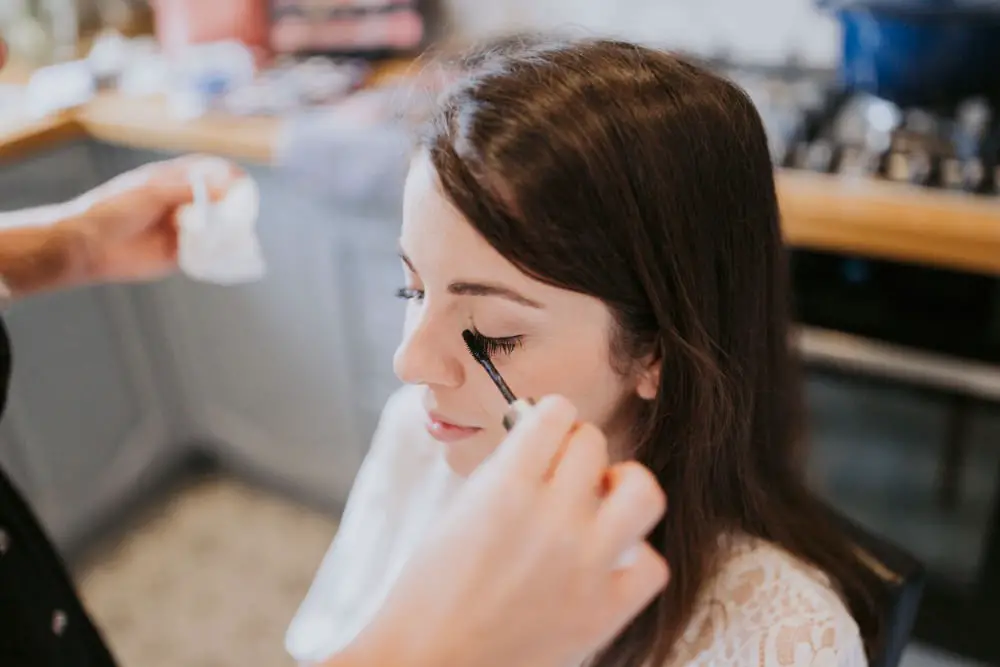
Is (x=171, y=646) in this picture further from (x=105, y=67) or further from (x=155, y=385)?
(x=105, y=67)

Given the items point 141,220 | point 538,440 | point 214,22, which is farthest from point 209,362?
point 538,440

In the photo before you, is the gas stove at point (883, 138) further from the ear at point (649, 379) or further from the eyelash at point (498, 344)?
the eyelash at point (498, 344)

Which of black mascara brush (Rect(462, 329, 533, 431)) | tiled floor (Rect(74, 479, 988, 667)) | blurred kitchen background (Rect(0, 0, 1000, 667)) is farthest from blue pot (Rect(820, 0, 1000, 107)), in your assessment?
tiled floor (Rect(74, 479, 988, 667))

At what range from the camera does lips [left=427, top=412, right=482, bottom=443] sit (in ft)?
2.72

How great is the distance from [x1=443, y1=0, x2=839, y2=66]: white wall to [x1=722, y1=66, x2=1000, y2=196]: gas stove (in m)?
0.17

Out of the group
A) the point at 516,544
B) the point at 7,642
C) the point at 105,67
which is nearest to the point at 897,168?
the point at 516,544

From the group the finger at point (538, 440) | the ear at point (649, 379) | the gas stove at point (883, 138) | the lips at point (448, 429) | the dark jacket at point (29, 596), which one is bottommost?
the dark jacket at point (29, 596)

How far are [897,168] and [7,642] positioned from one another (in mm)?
1213

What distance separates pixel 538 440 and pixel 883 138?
1035mm

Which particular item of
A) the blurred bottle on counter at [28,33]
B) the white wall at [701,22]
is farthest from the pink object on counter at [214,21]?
the white wall at [701,22]

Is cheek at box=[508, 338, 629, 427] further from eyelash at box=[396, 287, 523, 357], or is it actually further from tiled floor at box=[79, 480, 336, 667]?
tiled floor at box=[79, 480, 336, 667]

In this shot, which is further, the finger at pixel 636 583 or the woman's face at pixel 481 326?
the woman's face at pixel 481 326

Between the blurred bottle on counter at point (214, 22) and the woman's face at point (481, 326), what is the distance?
4.24ft

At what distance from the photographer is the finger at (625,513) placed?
0.49 meters
